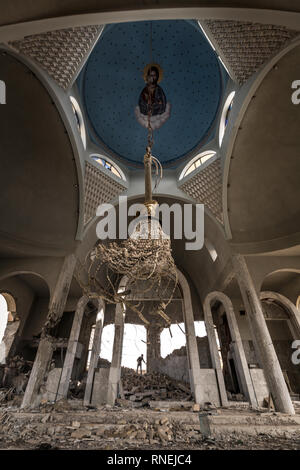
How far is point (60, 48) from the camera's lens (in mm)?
5703

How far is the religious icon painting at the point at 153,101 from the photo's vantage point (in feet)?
28.5

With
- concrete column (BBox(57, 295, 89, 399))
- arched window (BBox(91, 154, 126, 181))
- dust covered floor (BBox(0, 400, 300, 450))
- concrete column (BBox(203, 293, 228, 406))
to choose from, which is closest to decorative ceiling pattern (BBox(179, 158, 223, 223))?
arched window (BBox(91, 154, 126, 181))

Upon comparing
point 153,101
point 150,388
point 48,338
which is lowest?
point 150,388

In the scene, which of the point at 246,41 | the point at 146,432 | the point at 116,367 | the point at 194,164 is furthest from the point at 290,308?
the point at 246,41

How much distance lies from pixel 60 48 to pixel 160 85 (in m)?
5.39

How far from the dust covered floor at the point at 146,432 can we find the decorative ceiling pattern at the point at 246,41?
336 inches

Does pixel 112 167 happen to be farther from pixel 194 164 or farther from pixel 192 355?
pixel 192 355

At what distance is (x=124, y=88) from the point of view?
31.9 ft

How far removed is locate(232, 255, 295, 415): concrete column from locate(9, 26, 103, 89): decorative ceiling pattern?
8.89m

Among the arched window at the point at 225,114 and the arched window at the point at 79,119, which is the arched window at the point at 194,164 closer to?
the arched window at the point at 225,114

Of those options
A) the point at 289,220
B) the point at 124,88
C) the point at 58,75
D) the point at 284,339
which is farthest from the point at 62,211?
the point at 284,339

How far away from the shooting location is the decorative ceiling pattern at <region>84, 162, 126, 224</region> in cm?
881
